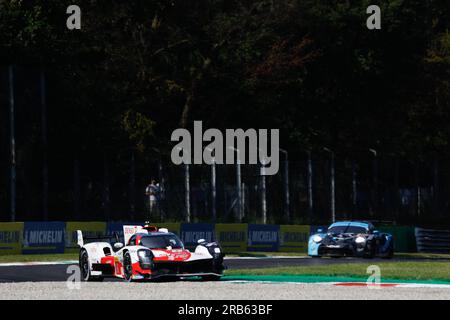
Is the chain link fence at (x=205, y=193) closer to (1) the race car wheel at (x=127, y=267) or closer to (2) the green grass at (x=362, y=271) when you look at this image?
(2) the green grass at (x=362, y=271)

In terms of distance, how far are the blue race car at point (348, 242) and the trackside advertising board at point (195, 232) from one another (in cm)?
374

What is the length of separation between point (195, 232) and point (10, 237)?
612 centimetres

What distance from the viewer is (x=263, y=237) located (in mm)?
40188

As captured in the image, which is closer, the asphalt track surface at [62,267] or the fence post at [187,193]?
the asphalt track surface at [62,267]

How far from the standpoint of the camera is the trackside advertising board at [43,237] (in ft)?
113

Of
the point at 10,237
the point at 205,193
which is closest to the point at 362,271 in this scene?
the point at 10,237

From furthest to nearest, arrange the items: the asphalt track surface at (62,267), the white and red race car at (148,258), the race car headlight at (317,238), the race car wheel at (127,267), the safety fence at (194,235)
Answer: the race car headlight at (317,238) → the safety fence at (194,235) → the asphalt track surface at (62,267) → the race car wheel at (127,267) → the white and red race car at (148,258)

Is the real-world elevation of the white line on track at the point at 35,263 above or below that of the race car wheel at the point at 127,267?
below

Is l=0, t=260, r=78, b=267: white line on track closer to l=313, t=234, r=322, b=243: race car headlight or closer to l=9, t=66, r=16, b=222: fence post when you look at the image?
l=9, t=66, r=16, b=222: fence post

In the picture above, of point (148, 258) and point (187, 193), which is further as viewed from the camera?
point (187, 193)

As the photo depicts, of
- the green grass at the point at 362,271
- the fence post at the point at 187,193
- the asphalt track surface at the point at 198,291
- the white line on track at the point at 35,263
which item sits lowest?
the green grass at the point at 362,271

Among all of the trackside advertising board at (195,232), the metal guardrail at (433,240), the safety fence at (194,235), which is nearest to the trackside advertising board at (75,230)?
the safety fence at (194,235)

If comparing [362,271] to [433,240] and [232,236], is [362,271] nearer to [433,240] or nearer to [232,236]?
[232,236]
